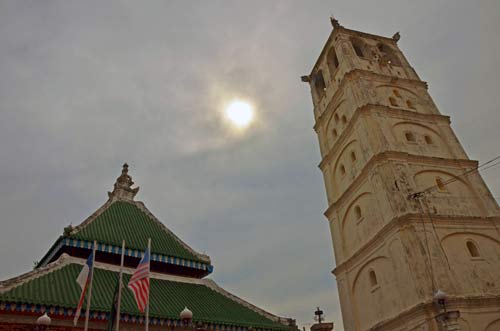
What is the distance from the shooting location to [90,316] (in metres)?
14.4

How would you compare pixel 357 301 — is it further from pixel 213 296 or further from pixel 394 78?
pixel 394 78

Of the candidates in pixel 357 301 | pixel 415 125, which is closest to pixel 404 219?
pixel 357 301

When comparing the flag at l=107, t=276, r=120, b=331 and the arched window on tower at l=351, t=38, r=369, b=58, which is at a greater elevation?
the arched window on tower at l=351, t=38, r=369, b=58

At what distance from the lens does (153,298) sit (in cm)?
1725

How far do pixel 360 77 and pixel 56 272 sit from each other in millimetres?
27445

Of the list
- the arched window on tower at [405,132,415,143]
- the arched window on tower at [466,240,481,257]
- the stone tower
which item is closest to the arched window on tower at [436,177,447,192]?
the stone tower

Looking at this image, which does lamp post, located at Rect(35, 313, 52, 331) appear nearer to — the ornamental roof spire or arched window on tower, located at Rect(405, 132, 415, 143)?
the ornamental roof spire

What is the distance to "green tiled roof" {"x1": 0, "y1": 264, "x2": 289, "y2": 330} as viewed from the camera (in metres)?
14.4

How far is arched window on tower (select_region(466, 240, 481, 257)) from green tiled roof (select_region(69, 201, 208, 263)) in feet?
53.5

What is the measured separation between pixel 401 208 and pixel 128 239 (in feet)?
53.9

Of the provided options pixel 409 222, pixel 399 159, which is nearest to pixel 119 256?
pixel 409 222

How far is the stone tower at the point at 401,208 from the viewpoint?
21844mm

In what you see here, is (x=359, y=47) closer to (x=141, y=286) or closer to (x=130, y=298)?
(x=130, y=298)

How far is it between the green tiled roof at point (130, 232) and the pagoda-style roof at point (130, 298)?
1.26 metres
